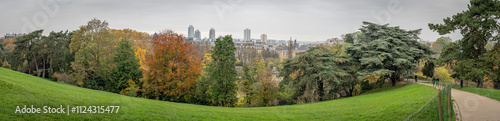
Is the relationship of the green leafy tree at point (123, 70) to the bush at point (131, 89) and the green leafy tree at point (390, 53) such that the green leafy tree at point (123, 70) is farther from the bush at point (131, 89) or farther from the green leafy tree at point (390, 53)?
the green leafy tree at point (390, 53)

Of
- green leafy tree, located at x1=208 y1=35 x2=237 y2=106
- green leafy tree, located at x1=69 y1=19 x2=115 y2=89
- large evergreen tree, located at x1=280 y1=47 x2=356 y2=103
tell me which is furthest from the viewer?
green leafy tree, located at x1=69 y1=19 x2=115 y2=89

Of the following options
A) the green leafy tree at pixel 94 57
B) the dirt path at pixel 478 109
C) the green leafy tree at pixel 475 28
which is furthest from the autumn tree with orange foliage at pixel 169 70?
the green leafy tree at pixel 475 28

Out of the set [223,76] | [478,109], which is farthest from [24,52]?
[478,109]

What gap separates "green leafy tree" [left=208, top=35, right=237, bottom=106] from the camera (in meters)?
25.1

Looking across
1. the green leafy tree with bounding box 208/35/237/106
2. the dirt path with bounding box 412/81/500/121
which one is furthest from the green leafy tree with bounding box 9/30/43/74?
the dirt path with bounding box 412/81/500/121

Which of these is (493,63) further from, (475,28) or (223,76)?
(223,76)

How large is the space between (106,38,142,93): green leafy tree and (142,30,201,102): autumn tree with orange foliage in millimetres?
3518

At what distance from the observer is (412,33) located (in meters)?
30.1

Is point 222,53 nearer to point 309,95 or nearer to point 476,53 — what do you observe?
point 309,95

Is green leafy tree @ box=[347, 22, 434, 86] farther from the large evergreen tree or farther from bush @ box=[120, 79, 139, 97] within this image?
bush @ box=[120, 79, 139, 97]

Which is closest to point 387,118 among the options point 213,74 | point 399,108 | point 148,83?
point 399,108

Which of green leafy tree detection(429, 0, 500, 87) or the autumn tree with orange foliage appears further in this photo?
the autumn tree with orange foliage

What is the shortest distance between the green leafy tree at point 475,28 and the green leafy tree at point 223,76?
19.4 meters

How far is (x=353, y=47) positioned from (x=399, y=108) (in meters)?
16.2
